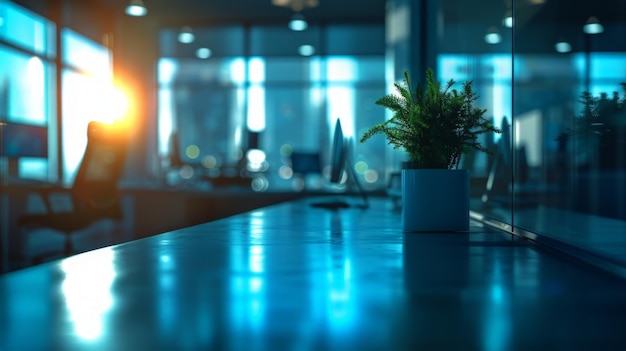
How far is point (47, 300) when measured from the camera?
2.25ft

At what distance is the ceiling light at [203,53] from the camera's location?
12148mm

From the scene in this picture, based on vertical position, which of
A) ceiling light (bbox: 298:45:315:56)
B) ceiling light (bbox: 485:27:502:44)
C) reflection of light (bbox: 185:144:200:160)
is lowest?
reflection of light (bbox: 185:144:200:160)

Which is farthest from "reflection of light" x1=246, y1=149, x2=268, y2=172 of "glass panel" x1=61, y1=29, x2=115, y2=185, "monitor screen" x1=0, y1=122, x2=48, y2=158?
"monitor screen" x1=0, y1=122, x2=48, y2=158

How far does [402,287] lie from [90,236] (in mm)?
7486

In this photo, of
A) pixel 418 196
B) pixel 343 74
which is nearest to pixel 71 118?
pixel 343 74

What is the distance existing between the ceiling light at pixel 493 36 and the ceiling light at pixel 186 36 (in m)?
9.67

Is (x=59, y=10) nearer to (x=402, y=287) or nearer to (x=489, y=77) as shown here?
(x=489, y=77)

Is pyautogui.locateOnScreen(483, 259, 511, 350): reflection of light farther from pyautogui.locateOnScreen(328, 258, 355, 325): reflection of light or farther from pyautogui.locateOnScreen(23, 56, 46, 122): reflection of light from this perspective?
pyautogui.locateOnScreen(23, 56, 46, 122): reflection of light

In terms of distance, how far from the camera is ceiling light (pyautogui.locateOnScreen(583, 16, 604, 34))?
1099cm

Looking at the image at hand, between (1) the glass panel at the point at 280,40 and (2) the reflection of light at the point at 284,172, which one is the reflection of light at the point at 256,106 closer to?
(1) the glass panel at the point at 280,40

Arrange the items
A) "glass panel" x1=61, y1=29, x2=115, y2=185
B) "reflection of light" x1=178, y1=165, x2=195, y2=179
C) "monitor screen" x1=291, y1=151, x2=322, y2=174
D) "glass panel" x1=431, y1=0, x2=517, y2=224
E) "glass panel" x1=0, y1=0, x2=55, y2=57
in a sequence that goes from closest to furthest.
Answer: "glass panel" x1=431, y1=0, x2=517, y2=224
"monitor screen" x1=291, y1=151, x2=322, y2=174
"glass panel" x1=0, y1=0, x2=55, y2=57
"glass panel" x1=61, y1=29, x2=115, y2=185
"reflection of light" x1=178, y1=165, x2=195, y2=179

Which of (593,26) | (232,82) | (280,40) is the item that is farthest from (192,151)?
(593,26)

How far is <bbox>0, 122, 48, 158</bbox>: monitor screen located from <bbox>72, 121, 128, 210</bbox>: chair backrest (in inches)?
111

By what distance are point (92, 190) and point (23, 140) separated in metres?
4.51
